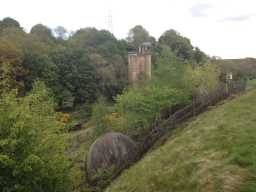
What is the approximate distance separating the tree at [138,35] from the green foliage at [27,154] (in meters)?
59.8

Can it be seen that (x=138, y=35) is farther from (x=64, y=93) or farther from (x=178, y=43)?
(x=64, y=93)

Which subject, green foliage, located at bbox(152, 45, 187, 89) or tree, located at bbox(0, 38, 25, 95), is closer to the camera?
green foliage, located at bbox(152, 45, 187, 89)

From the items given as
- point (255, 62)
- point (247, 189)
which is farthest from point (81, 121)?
point (255, 62)

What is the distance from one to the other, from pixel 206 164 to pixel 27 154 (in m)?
4.85

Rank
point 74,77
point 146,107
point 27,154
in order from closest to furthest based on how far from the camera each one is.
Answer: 1. point 27,154
2. point 146,107
3. point 74,77

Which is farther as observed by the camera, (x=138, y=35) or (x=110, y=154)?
(x=138, y=35)

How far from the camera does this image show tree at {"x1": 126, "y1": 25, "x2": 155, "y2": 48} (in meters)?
65.3

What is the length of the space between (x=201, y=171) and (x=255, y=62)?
4134 centimetres

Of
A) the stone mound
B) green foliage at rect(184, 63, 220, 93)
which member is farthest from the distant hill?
the stone mound

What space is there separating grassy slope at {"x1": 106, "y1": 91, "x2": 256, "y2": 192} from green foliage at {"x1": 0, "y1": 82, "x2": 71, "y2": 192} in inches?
104

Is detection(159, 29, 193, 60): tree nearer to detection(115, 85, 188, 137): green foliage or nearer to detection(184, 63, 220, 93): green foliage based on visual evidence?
detection(184, 63, 220, 93): green foliage

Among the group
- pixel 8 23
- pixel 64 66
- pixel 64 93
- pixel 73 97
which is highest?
pixel 8 23

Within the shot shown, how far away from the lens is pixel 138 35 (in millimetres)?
66625

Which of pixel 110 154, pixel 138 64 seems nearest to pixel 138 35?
pixel 138 64
